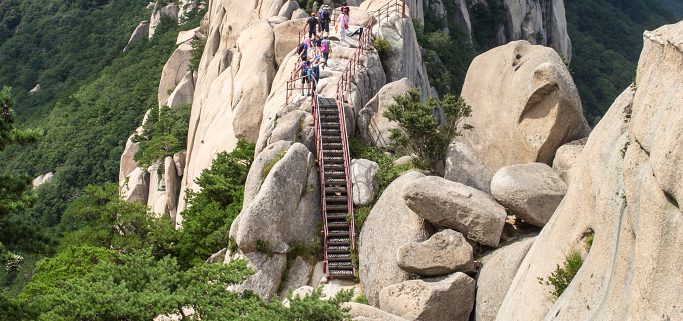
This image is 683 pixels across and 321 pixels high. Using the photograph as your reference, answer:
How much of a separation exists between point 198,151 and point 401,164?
14.3 m

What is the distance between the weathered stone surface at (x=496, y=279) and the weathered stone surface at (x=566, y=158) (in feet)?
7.62

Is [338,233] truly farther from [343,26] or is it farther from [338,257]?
[343,26]

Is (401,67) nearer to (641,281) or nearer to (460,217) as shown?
(460,217)

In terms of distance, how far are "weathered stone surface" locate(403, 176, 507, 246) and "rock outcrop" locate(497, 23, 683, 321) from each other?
13.2ft

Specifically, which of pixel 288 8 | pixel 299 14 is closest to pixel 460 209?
pixel 299 14

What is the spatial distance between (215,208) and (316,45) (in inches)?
302

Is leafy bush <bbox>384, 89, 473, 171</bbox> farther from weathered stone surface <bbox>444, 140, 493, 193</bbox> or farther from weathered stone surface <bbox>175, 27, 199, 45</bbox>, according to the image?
weathered stone surface <bbox>175, 27, 199, 45</bbox>

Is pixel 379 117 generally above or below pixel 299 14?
above

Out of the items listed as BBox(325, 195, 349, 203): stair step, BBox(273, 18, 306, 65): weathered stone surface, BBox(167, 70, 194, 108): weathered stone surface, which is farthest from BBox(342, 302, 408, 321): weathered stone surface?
BBox(167, 70, 194, 108): weathered stone surface

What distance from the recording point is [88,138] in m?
73.8

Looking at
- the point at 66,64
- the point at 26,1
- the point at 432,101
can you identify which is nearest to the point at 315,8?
the point at 432,101

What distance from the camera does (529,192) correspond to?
875 inches

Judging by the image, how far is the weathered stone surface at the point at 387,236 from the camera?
23.1 metres

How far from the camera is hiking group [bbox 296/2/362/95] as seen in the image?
101 feet
